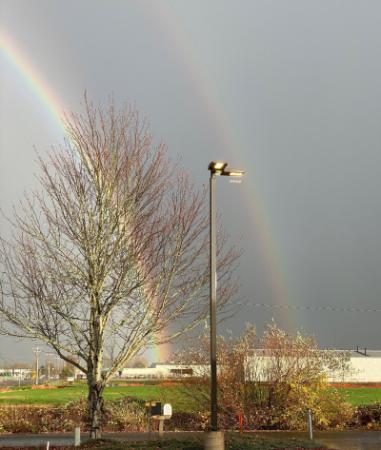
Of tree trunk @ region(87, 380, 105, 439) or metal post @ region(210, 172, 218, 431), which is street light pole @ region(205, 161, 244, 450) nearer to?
metal post @ region(210, 172, 218, 431)

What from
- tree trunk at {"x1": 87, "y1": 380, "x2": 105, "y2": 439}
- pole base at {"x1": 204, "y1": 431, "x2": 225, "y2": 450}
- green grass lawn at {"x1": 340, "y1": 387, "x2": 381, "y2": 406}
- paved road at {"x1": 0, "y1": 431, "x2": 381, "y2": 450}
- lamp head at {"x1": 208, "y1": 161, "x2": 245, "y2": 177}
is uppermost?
lamp head at {"x1": 208, "y1": 161, "x2": 245, "y2": 177}

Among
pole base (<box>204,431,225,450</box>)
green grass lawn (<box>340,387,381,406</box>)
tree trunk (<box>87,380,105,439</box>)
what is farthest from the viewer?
green grass lawn (<box>340,387,381,406</box>)

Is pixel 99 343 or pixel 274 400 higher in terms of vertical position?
pixel 99 343

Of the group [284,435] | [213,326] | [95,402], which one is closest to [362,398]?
[284,435]

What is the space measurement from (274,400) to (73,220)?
39.7ft

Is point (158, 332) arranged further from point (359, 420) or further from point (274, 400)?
point (359, 420)

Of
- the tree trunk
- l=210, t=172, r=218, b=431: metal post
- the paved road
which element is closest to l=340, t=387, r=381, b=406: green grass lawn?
the paved road

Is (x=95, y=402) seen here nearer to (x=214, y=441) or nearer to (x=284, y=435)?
(x=214, y=441)

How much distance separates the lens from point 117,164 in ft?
51.6

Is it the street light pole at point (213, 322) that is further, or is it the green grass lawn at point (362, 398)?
the green grass lawn at point (362, 398)

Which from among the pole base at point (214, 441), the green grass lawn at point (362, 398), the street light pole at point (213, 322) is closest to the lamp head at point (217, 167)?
the street light pole at point (213, 322)

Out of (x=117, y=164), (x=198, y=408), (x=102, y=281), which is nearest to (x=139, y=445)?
(x=102, y=281)

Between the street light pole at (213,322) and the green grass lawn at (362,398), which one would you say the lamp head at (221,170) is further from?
the green grass lawn at (362,398)

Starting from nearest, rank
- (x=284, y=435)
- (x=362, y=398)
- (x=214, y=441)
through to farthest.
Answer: (x=214, y=441) → (x=284, y=435) → (x=362, y=398)
